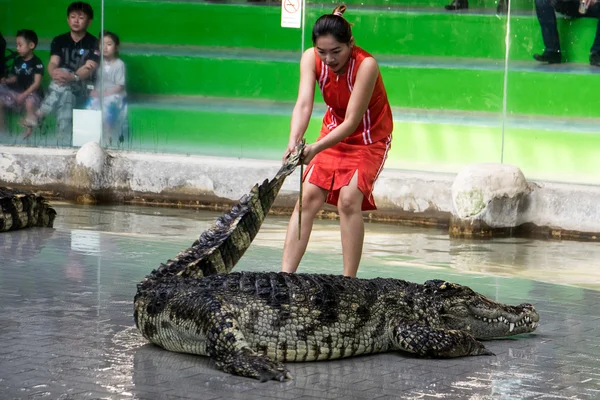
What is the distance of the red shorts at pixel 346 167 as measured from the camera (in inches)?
252

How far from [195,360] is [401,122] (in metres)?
7.28

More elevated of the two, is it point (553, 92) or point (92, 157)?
point (553, 92)

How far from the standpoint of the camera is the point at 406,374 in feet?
16.5

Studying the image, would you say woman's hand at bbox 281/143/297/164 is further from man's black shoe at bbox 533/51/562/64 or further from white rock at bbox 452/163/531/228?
man's black shoe at bbox 533/51/562/64

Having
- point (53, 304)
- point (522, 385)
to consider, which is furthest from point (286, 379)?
point (53, 304)

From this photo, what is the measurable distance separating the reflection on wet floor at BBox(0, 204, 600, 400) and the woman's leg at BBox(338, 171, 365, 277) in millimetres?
1069

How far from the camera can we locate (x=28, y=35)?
13.4 meters

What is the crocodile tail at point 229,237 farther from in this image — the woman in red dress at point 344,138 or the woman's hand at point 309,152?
the woman in red dress at point 344,138

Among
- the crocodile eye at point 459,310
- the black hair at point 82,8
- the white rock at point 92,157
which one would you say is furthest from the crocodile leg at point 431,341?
the black hair at point 82,8

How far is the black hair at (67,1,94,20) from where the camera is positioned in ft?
42.9

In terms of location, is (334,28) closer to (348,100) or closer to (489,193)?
(348,100)

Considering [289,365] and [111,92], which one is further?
[111,92]

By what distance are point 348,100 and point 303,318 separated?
1.75m

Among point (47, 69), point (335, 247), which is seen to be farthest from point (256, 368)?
point (47, 69)
